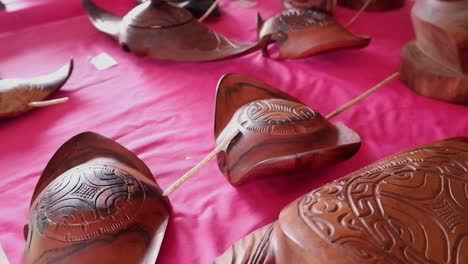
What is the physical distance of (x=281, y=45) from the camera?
1.53 metres

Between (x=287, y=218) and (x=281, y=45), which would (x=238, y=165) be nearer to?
(x=287, y=218)

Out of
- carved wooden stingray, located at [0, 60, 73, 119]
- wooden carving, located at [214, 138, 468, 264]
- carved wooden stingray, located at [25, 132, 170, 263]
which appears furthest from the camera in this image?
carved wooden stingray, located at [0, 60, 73, 119]

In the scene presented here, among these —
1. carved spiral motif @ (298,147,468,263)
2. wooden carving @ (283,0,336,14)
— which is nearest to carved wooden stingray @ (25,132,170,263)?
carved spiral motif @ (298,147,468,263)

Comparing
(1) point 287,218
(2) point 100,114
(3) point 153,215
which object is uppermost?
(1) point 287,218

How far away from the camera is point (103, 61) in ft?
5.09

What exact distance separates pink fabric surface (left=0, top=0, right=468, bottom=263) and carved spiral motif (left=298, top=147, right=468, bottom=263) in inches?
12.5

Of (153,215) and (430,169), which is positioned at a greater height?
(430,169)

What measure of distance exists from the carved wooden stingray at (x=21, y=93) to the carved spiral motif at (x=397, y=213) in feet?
2.84

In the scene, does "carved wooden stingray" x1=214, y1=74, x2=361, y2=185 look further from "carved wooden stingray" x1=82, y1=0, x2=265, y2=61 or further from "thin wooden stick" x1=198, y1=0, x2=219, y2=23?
"thin wooden stick" x1=198, y1=0, x2=219, y2=23

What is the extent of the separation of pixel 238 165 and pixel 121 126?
16.9 inches

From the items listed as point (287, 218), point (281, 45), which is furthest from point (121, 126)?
point (287, 218)

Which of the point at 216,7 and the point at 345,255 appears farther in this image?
the point at 216,7

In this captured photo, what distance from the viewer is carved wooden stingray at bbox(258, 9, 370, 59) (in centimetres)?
146

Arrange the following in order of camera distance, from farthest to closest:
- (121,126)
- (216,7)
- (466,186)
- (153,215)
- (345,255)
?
(216,7), (121,126), (153,215), (466,186), (345,255)
